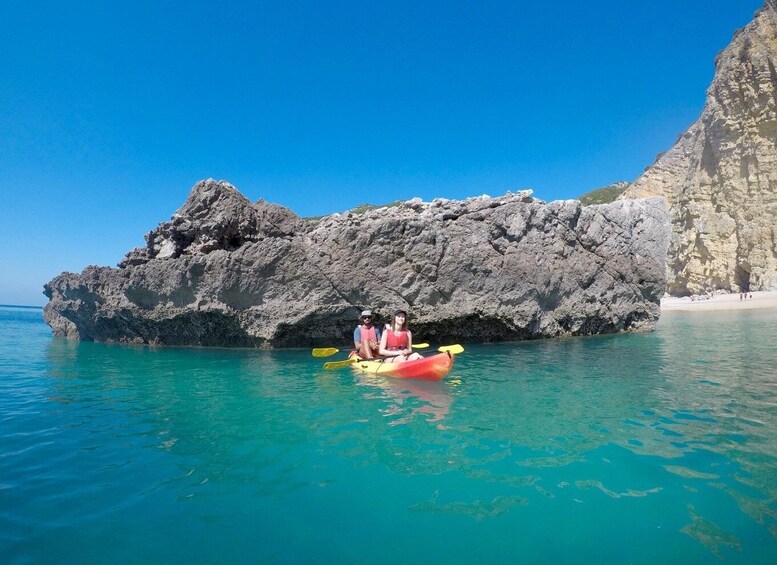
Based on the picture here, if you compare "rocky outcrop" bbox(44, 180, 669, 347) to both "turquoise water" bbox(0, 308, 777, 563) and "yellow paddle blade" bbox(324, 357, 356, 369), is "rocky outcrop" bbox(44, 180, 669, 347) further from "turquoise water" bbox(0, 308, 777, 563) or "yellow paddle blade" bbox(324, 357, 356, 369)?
"turquoise water" bbox(0, 308, 777, 563)

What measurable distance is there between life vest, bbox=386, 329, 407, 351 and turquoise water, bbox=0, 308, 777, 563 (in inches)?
103

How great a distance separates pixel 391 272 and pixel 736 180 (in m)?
55.8

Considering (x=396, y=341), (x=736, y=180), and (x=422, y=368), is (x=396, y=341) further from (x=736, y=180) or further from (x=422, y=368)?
(x=736, y=180)

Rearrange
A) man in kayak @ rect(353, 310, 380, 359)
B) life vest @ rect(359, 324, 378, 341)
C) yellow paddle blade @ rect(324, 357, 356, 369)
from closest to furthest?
yellow paddle blade @ rect(324, 357, 356, 369) → man in kayak @ rect(353, 310, 380, 359) → life vest @ rect(359, 324, 378, 341)

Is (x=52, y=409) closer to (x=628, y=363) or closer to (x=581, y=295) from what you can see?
(x=628, y=363)

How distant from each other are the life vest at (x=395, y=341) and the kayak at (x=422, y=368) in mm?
753

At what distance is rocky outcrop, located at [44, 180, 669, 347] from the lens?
65.5ft

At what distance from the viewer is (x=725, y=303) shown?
157 ft

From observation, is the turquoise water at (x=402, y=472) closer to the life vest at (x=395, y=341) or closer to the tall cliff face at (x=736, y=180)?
the life vest at (x=395, y=341)

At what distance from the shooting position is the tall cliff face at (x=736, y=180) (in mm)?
50812

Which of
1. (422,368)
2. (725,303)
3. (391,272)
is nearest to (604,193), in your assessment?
(725,303)

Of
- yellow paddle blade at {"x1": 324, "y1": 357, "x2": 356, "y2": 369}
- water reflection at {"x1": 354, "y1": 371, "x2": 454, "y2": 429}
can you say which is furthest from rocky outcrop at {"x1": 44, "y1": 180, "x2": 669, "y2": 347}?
water reflection at {"x1": 354, "y1": 371, "x2": 454, "y2": 429}

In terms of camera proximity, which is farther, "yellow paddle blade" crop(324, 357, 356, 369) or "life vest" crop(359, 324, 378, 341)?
"life vest" crop(359, 324, 378, 341)

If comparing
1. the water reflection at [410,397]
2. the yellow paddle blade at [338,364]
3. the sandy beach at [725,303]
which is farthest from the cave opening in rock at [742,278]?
the water reflection at [410,397]
